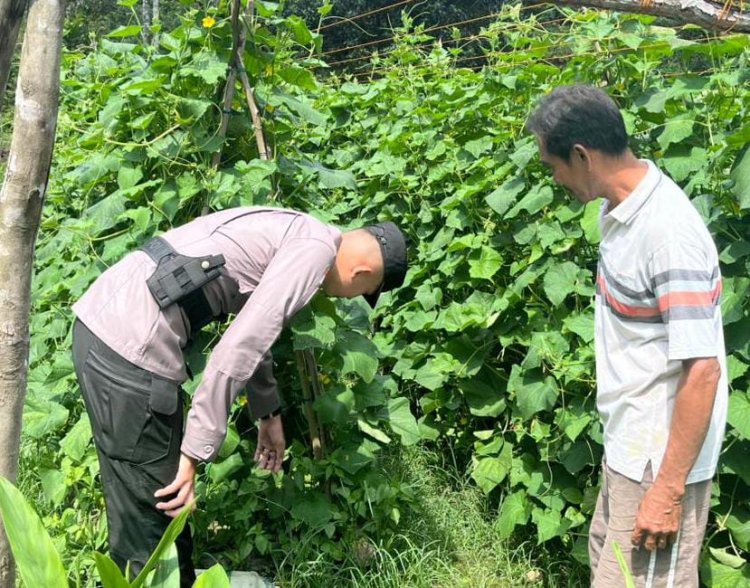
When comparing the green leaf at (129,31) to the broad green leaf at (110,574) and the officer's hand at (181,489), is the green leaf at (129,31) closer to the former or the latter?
the officer's hand at (181,489)

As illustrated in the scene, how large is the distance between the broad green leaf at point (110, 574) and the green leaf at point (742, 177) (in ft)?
6.32

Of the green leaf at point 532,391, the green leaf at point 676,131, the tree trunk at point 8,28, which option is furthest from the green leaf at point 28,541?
Answer: the green leaf at point 676,131

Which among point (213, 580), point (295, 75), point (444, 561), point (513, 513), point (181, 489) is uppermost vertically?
point (295, 75)

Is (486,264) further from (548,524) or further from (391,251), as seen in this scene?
(391,251)

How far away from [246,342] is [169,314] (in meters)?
0.32

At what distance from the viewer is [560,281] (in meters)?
3.36

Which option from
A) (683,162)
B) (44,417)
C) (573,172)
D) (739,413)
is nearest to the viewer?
(573,172)

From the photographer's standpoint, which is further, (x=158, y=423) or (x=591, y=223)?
(x=591, y=223)

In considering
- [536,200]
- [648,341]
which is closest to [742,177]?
[648,341]

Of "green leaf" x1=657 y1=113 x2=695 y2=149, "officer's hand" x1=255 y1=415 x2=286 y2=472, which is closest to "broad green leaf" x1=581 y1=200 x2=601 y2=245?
"green leaf" x1=657 y1=113 x2=695 y2=149

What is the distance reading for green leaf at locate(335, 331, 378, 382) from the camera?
10.8 feet

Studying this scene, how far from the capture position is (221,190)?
3.24 m

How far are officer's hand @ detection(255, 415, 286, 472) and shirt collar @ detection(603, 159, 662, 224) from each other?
4.60ft

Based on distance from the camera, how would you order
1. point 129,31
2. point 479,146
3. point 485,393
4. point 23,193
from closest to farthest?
point 23,193 < point 129,31 < point 485,393 < point 479,146
